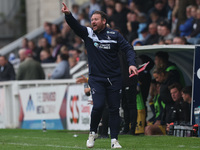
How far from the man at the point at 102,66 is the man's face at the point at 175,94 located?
11.9 feet

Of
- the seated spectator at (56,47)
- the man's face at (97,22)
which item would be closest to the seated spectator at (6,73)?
the seated spectator at (56,47)

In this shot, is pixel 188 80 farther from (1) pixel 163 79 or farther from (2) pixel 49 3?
(2) pixel 49 3

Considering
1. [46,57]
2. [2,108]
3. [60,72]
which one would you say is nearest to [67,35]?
[46,57]

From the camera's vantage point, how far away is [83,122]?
50.0ft

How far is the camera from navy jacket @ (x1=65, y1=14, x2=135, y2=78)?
930 centimetres

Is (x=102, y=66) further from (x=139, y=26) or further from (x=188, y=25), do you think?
(x=139, y=26)

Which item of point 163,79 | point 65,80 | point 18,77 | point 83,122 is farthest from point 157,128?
point 18,77

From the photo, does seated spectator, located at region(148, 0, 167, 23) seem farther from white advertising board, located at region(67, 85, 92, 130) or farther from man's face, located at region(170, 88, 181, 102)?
man's face, located at region(170, 88, 181, 102)

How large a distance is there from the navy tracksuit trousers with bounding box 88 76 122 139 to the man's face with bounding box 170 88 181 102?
3.63m

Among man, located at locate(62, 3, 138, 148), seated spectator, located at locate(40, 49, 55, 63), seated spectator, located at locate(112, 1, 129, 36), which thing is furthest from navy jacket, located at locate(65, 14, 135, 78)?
seated spectator, located at locate(40, 49, 55, 63)

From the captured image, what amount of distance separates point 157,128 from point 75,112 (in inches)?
140

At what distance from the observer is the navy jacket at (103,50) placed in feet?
30.5

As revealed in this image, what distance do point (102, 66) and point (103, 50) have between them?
0.83 ft

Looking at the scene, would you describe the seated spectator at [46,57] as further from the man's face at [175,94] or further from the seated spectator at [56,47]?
the man's face at [175,94]
